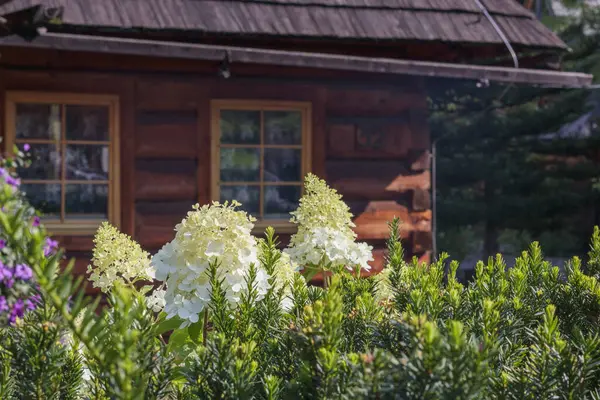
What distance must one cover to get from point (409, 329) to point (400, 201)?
6257 millimetres

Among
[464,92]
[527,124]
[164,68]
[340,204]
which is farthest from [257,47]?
[527,124]

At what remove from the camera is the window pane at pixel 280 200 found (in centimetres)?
733

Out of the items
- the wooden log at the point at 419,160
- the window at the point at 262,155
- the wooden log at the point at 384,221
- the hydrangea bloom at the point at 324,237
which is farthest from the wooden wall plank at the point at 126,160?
the hydrangea bloom at the point at 324,237

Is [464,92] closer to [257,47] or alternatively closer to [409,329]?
[257,47]

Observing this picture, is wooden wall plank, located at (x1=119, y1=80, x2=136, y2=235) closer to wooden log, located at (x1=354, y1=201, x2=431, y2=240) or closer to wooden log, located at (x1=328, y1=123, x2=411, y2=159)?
wooden log, located at (x1=328, y1=123, x2=411, y2=159)

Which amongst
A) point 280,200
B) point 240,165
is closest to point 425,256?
point 280,200

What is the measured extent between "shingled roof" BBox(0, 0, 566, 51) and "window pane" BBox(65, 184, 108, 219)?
1.44 m

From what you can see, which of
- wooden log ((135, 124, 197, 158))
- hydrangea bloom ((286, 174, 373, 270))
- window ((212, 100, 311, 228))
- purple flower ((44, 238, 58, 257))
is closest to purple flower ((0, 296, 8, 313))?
purple flower ((44, 238, 58, 257))

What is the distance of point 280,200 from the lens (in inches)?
290

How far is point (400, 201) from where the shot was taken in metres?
7.55

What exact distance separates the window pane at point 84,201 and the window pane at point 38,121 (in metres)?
0.46

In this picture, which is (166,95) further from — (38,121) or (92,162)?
A: (38,121)

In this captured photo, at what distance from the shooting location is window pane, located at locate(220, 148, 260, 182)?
7.18m

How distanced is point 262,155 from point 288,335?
5666mm
